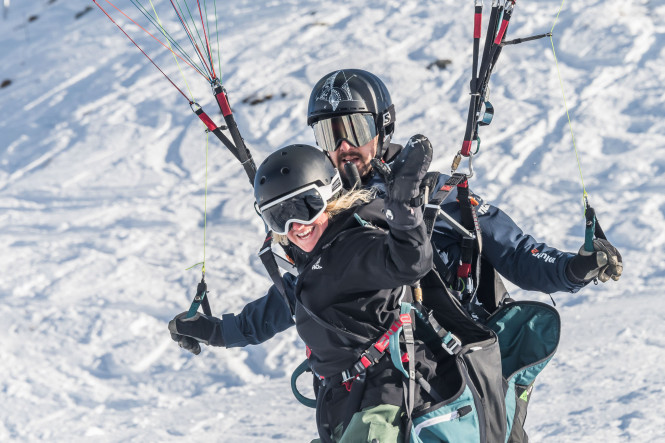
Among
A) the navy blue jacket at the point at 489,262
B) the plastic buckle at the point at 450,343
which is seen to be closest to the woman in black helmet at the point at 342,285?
the plastic buckle at the point at 450,343

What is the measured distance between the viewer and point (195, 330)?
11.7 ft

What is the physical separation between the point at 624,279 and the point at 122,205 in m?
5.04

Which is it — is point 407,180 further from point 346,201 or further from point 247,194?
point 247,194

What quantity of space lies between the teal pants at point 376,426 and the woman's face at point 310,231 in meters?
0.62

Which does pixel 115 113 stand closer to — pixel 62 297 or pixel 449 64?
pixel 62 297

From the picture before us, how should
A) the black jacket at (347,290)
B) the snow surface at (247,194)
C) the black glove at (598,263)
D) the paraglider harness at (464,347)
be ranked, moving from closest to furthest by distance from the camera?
the black jacket at (347,290)
the paraglider harness at (464,347)
the black glove at (598,263)
the snow surface at (247,194)

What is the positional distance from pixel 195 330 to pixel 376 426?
1.35 metres

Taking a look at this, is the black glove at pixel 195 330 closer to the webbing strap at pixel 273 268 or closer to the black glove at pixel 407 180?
the webbing strap at pixel 273 268

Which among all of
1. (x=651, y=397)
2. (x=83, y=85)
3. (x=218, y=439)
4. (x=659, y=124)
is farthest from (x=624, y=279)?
(x=83, y=85)

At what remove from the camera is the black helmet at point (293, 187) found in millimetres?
2658

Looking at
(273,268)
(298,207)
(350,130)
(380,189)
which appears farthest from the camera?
(350,130)

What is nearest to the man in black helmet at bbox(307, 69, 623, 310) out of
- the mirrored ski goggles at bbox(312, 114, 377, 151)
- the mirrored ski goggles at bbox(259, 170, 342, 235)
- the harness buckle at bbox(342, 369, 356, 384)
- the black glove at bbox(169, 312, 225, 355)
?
the mirrored ski goggles at bbox(312, 114, 377, 151)

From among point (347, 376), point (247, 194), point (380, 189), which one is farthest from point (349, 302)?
point (247, 194)

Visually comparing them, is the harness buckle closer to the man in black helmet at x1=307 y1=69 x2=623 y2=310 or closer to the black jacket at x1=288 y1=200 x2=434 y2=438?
the black jacket at x1=288 y1=200 x2=434 y2=438
